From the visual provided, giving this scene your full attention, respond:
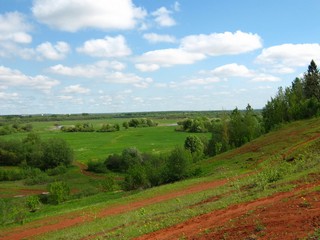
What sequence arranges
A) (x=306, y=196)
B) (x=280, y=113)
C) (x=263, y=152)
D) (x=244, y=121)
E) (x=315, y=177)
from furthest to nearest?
1. (x=244, y=121)
2. (x=280, y=113)
3. (x=263, y=152)
4. (x=315, y=177)
5. (x=306, y=196)

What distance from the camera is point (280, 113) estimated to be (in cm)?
6322

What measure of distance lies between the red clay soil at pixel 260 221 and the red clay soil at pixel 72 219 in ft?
38.9

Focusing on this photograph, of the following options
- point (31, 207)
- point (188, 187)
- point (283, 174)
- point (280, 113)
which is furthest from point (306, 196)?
point (280, 113)

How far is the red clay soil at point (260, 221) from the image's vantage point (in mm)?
10062

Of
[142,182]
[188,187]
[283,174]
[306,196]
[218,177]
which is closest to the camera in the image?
[306,196]

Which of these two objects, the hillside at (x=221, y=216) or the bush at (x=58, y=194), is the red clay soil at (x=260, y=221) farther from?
the bush at (x=58, y=194)

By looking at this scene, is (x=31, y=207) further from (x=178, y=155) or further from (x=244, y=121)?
(x=244, y=121)

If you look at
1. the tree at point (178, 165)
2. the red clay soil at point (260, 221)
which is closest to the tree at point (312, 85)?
the tree at point (178, 165)

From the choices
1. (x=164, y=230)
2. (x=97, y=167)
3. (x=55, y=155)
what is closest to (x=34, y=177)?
(x=55, y=155)

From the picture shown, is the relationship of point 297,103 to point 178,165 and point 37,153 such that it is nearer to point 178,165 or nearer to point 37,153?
point 178,165

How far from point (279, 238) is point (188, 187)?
2040 cm

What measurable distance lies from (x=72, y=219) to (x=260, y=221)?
18.3 meters

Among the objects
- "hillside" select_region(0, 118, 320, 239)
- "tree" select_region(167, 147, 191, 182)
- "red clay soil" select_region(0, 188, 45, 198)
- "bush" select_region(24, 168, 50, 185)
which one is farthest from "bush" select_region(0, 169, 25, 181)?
"hillside" select_region(0, 118, 320, 239)

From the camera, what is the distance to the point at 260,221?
1120cm
